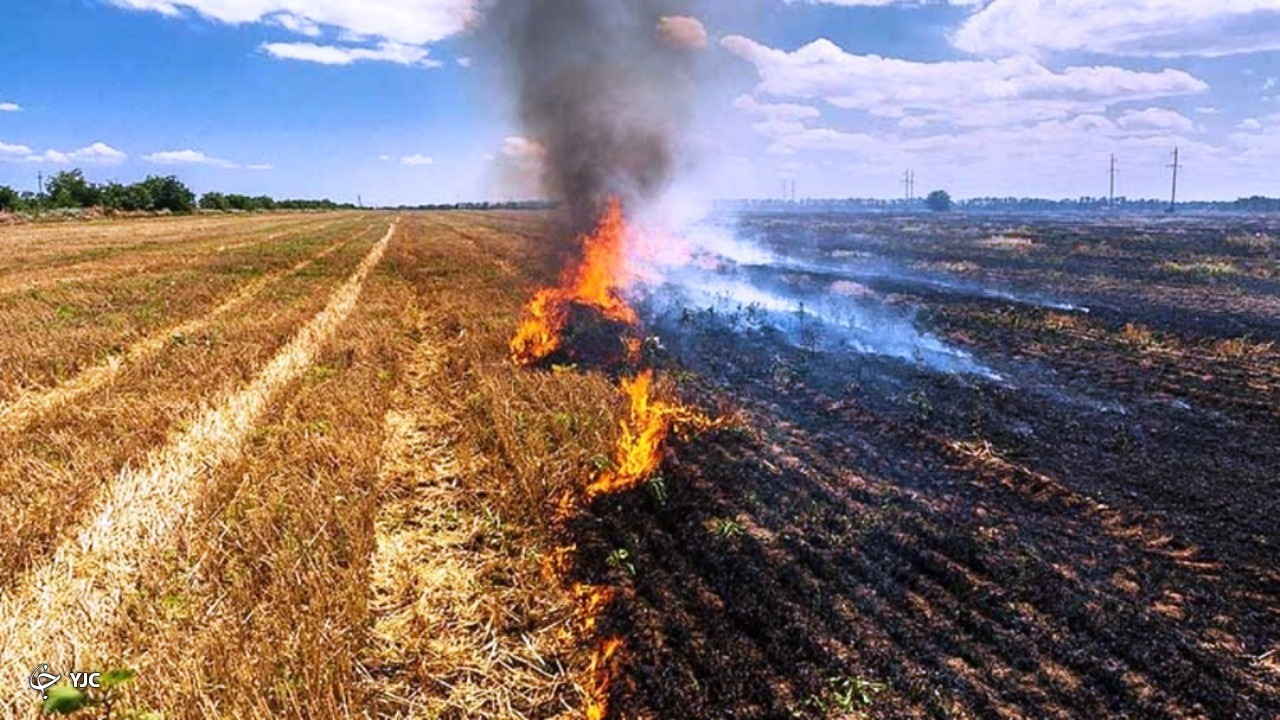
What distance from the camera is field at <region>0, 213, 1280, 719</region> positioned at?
4285mm

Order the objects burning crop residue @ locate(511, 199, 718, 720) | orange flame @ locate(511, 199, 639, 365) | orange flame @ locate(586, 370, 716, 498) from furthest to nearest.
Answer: orange flame @ locate(511, 199, 639, 365) < orange flame @ locate(586, 370, 716, 498) < burning crop residue @ locate(511, 199, 718, 720)

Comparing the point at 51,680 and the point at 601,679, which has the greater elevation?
the point at 51,680

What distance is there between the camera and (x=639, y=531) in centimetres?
617

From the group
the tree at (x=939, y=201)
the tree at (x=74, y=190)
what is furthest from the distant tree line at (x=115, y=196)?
the tree at (x=939, y=201)

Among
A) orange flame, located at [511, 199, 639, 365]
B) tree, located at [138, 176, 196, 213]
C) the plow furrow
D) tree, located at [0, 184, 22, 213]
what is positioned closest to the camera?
the plow furrow

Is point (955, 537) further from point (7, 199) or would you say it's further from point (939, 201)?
point (939, 201)

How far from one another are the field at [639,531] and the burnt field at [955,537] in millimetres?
31

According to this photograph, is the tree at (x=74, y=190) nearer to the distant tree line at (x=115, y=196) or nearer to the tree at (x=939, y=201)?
the distant tree line at (x=115, y=196)

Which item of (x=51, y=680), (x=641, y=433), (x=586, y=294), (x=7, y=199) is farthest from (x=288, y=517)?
(x=7, y=199)

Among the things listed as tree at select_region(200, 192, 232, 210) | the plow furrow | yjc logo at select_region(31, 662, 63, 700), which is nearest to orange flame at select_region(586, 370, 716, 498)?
the plow furrow

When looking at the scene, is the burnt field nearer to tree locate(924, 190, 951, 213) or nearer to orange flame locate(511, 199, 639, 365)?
orange flame locate(511, 199, 639, 365)

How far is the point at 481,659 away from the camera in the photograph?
→ 4586 millimetres

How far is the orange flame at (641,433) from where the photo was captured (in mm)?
7051

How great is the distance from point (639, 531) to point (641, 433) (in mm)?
2214
